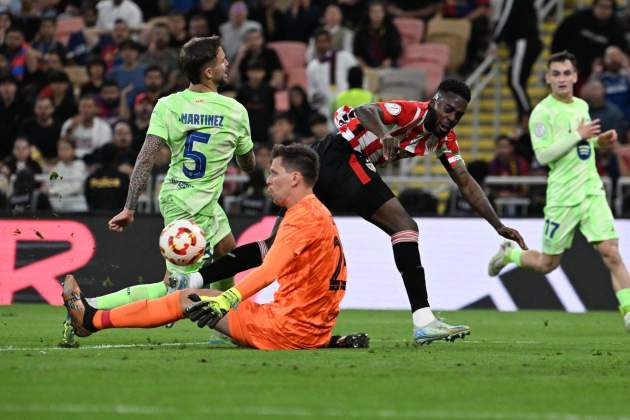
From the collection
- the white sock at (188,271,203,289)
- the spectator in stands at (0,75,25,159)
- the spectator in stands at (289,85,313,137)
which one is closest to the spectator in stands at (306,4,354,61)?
the spectator in stands at (289,85,313,137)

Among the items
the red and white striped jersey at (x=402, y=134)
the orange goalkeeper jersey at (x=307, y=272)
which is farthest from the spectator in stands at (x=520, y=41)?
the orange goalkeeper jersey at (x=307, y=272)

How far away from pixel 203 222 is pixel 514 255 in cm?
494

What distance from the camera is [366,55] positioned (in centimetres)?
2264

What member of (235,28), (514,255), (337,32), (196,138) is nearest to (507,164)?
(337,32)

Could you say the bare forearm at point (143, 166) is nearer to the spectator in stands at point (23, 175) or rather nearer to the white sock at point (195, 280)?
the white sock at point (195, 280)

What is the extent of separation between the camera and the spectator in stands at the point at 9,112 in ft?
71.5

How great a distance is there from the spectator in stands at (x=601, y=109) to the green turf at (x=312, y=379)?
315 inches

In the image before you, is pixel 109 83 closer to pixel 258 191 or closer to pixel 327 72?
pixel 327 72

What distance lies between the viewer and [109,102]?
22.1m

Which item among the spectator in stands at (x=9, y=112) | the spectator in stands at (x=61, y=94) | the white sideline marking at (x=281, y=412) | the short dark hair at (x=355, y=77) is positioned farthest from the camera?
the spectator in stands at (x=61, y=94)

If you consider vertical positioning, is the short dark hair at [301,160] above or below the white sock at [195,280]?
above

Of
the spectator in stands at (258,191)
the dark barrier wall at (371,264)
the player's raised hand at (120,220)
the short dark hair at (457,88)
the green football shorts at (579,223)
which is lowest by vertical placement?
the dark barrier wall at (371,264)

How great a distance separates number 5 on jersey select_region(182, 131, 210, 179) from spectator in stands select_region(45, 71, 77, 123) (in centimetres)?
1210

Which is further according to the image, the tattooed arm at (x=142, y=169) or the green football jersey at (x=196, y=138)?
the green football jersey at (x=196, y=138)
